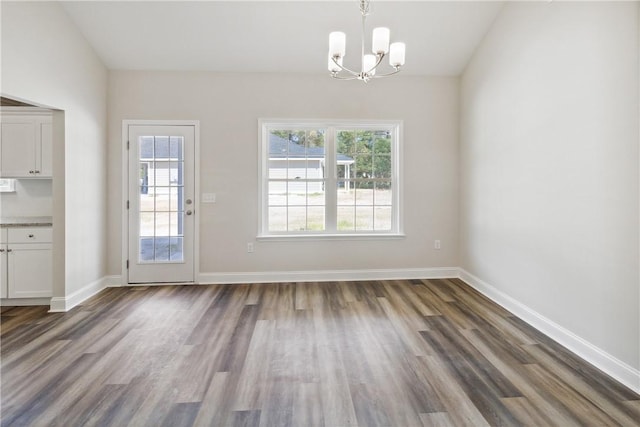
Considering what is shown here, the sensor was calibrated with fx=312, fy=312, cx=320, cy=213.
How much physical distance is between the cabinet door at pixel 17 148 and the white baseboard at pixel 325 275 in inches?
88.2

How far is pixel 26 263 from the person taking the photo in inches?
130

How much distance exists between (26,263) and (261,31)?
3.59m

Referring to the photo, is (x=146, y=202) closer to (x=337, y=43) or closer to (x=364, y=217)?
(x=364, y=217)

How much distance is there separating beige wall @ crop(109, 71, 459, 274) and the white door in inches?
6.7

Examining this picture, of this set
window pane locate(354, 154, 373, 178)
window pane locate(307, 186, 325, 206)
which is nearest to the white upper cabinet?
window pane locate(307, 186, 325, 206)

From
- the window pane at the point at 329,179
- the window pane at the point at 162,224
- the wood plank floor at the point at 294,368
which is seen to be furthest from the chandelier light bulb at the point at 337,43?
the window pane at the point at 162,224

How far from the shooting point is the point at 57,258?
3.23 metres

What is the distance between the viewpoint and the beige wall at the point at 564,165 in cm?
209

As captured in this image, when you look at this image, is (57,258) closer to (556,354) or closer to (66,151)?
(66,151)

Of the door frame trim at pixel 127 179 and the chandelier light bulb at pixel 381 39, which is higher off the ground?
the chandelier light bulb at pixel 381 39

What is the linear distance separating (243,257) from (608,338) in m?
3.68

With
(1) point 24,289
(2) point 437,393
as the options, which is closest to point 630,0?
(2) point 437,393

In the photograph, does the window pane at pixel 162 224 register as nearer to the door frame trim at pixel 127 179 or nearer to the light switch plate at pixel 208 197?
the door frame trim at pixel 127 179

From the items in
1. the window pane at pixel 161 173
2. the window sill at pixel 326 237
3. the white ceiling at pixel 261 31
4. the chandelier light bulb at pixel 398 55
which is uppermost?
the white ceiling at pixel 261 31
